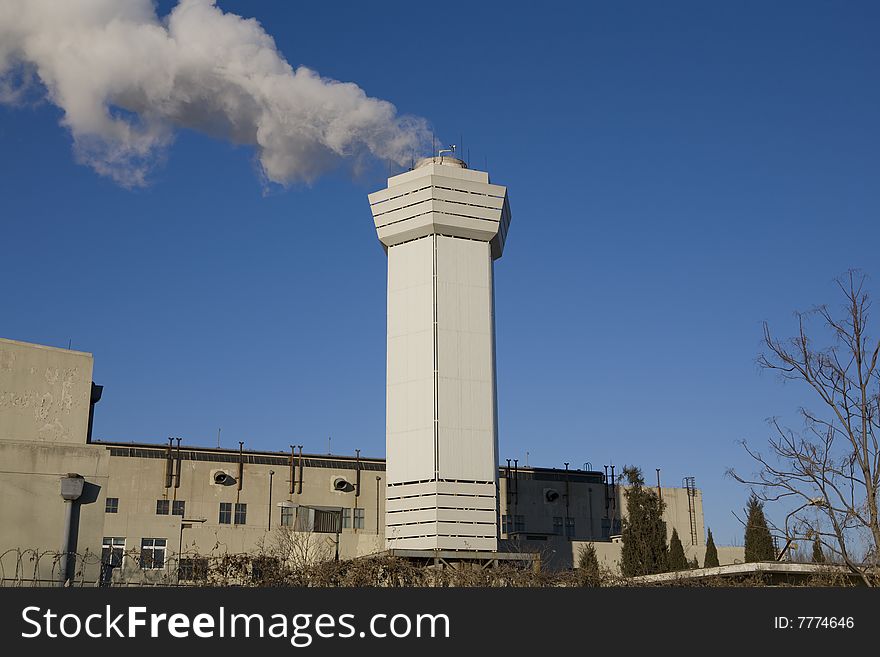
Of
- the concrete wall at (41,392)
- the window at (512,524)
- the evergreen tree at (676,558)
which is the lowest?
the evergreen tree at (676,558)

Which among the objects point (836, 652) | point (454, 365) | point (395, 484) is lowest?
point (836, 652)

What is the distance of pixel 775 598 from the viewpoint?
22.0 metres

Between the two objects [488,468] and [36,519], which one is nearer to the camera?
[36,519]

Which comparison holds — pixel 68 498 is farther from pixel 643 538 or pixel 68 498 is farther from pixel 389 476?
pixel 643 538

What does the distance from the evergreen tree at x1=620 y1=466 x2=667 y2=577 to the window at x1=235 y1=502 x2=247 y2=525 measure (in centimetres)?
2711

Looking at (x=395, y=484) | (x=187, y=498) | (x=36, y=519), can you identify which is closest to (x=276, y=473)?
(x=187, y=498)

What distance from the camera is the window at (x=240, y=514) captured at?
7494 centimetres

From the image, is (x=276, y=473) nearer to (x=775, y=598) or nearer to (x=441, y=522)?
(x=441, y=522)

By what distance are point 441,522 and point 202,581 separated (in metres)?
23.1

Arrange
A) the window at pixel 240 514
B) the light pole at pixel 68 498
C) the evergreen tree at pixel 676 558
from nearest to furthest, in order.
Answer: the light pole at pixel 68 498
the evergreen tree at pixel 676 558
the window at pixel 240 514

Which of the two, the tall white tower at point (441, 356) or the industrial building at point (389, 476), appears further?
the tall white tower at point (441, 356)

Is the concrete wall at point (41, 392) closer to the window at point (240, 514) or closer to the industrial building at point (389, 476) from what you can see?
the industrial building at point (389, 476)

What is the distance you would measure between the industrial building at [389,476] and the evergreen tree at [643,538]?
210 inches

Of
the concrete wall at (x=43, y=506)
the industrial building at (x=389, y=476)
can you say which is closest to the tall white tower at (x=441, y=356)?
the industrial building at (x=389, y=476)
